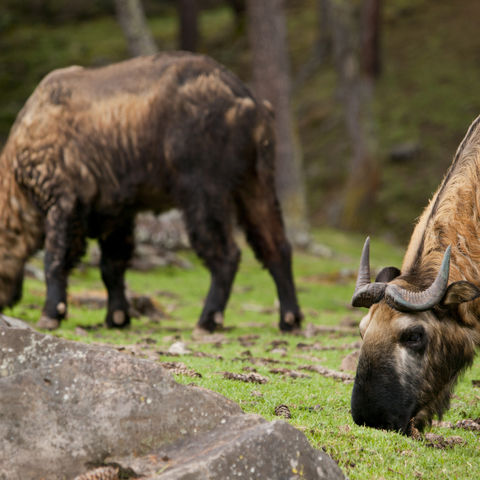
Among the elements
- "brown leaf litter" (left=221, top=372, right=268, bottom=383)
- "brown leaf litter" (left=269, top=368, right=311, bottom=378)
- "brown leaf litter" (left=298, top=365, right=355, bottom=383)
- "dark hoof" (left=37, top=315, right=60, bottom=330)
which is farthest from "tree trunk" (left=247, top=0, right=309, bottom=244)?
"brown leaf litter" (left=221, top=372, right=268, bottom=383)

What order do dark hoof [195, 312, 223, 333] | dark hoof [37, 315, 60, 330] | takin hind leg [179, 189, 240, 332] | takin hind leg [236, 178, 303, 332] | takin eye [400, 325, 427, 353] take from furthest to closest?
1. takin hind leg [236, 178, 303, 332]
2. dark hoof [195, 312, 223, 333]
3. takin hind leg [179, 189, 240, 332]
4. dark hoof [37, 315, 60, 330]
5. takin eye [400, 325, 427, 353]

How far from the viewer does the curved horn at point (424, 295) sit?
4.74 meters

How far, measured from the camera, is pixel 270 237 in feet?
29.9

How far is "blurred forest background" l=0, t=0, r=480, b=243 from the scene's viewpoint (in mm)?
18922

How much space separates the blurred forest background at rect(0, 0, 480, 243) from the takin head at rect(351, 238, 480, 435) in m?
13.3

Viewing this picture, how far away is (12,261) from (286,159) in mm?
10947

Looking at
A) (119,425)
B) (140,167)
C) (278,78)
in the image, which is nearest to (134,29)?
(278,78)

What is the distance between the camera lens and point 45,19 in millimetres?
37312

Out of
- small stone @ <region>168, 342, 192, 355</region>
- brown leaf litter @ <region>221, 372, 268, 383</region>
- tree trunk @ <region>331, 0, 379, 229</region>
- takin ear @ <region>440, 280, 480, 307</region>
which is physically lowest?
tree trunk @ <region>331, 0, 379, 229</region>

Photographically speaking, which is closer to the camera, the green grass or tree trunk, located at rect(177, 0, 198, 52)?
the green grass

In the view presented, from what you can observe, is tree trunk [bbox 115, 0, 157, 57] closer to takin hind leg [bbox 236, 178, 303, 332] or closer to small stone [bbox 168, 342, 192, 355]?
takin hind leg [bbox 236, 178, 303, 332]

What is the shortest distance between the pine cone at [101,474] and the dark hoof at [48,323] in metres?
5.09

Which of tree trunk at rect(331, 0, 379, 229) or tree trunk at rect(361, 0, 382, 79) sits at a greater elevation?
tree trunk at rect(361, 0, 382, 79)

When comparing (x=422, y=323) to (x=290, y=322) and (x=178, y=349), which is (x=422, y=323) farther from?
(x=290, y=322)
